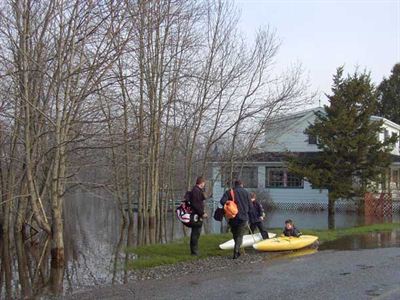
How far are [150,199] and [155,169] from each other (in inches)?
70.9

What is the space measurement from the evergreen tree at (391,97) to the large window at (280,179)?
88.3ft

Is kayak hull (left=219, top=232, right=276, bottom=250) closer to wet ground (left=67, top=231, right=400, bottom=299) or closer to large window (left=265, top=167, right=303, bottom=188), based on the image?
wet ground (left=67, top=231, right=400, bottom=299)

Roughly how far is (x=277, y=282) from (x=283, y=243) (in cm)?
440

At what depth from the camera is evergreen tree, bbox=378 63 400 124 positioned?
62875mm

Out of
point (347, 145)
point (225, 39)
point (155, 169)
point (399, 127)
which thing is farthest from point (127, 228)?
point (399, 127)

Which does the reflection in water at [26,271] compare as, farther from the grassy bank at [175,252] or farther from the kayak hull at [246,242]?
the kayak hull at [246,242]

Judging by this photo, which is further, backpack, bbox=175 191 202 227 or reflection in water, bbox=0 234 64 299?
backpack, bbox=175 191 202 227

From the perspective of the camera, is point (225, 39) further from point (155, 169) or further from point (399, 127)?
point (399, 127)

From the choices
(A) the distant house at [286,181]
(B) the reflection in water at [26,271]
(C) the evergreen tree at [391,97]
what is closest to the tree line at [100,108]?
(B) the reflection in water at [26,271]

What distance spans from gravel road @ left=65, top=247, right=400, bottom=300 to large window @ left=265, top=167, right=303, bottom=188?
2738 centimetres

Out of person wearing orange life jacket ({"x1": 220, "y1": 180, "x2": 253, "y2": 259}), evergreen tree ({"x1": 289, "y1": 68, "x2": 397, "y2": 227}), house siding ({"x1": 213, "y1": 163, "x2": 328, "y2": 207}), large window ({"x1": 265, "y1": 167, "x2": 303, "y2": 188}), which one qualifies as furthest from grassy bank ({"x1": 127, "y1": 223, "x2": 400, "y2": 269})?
large window ({"x1": 265, "y1": 167, "x2": 303, "y2": 188})

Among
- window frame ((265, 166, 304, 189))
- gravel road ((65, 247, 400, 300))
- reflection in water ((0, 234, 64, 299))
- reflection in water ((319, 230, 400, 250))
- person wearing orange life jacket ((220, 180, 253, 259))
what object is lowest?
reflection in water ((0, 234, 64, 299))

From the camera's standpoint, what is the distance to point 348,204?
3672 centimetres

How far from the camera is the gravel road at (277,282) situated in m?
8.76
